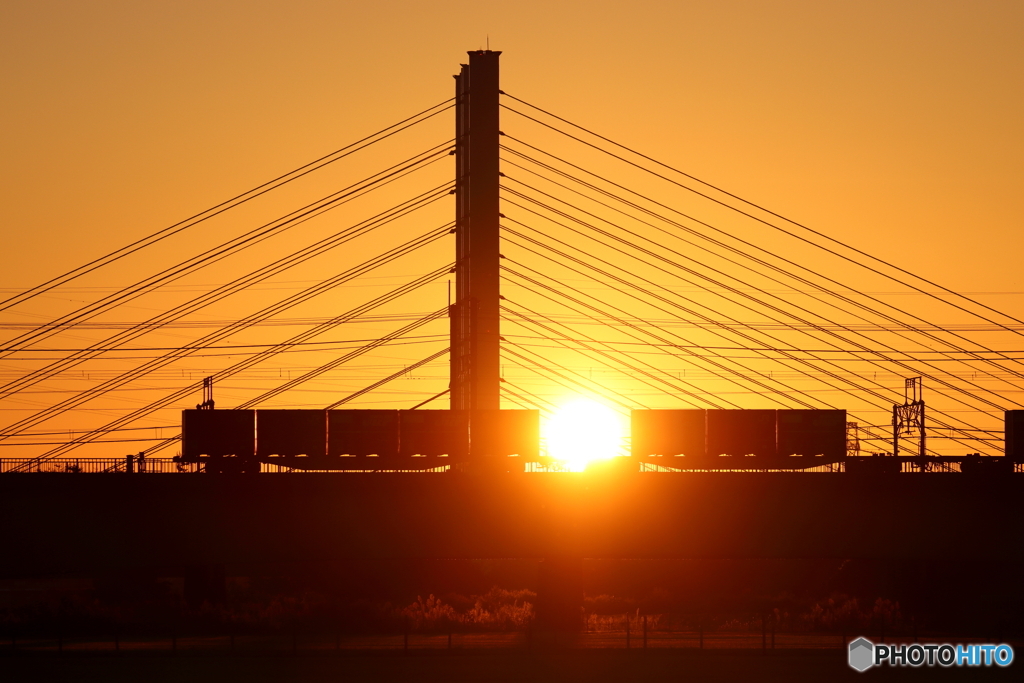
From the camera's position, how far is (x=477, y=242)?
52062 millimetres

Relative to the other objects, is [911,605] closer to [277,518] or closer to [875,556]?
[875,556]

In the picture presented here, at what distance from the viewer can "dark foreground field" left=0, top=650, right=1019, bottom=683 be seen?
4172 cm

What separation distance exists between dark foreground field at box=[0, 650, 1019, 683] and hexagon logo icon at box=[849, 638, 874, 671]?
0.58m

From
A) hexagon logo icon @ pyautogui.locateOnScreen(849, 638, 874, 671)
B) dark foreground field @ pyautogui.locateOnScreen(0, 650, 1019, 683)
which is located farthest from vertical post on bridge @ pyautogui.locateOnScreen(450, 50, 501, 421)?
hexagon logo icon @ pyautogui.locateOnScreen(849, 638, 874, 671)

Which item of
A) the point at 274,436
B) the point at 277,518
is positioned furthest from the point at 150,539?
the point at 274,436

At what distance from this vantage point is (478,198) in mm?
52906

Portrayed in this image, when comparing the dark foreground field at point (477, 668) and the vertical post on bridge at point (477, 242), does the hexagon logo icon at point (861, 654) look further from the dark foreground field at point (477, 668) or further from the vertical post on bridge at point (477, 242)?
the vertical post on bridge at point (477, 242)

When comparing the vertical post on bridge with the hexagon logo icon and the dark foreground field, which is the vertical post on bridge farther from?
the hexagon logo icon

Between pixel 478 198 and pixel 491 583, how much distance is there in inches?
1453

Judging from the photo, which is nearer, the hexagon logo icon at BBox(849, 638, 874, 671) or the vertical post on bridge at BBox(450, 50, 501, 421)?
the hexagon logo icon at BBox(849, 638, 874, 671)

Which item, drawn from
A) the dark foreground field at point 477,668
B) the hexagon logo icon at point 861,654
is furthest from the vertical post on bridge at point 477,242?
the hexagon logo icon at point 861,654

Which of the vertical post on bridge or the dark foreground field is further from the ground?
the vertical post on bridge

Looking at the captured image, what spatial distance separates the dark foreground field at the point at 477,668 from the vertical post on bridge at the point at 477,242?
34.5ft

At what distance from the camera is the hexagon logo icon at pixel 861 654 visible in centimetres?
4572
